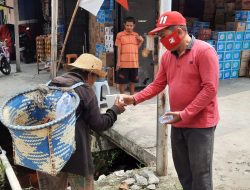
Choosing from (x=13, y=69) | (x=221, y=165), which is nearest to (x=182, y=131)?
(x=221, y=165)

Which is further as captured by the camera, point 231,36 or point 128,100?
Answer: point 231,36

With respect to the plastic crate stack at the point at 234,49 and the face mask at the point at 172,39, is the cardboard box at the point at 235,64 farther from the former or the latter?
the face mask at the point at 172,39

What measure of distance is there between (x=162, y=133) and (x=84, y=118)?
4.78 ft

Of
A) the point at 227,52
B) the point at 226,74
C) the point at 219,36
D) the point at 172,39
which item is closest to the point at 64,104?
the point at 172,39

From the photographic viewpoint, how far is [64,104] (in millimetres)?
2699

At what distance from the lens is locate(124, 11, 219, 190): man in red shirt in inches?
112

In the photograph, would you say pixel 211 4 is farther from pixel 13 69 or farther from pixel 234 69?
pixel 13 69

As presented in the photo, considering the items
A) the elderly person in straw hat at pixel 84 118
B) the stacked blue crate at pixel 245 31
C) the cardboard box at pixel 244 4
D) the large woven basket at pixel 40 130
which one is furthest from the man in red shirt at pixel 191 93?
the cardboard box at pixel 244 4

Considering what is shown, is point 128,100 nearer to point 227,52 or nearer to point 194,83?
point 194,83

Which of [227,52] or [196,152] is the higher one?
[227,52]

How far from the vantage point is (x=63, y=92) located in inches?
109

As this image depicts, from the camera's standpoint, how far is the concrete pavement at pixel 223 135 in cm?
444

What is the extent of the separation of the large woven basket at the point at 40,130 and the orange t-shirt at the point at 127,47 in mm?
4627

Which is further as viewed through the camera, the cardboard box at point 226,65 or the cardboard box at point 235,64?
the cardboard box at point 235,64
